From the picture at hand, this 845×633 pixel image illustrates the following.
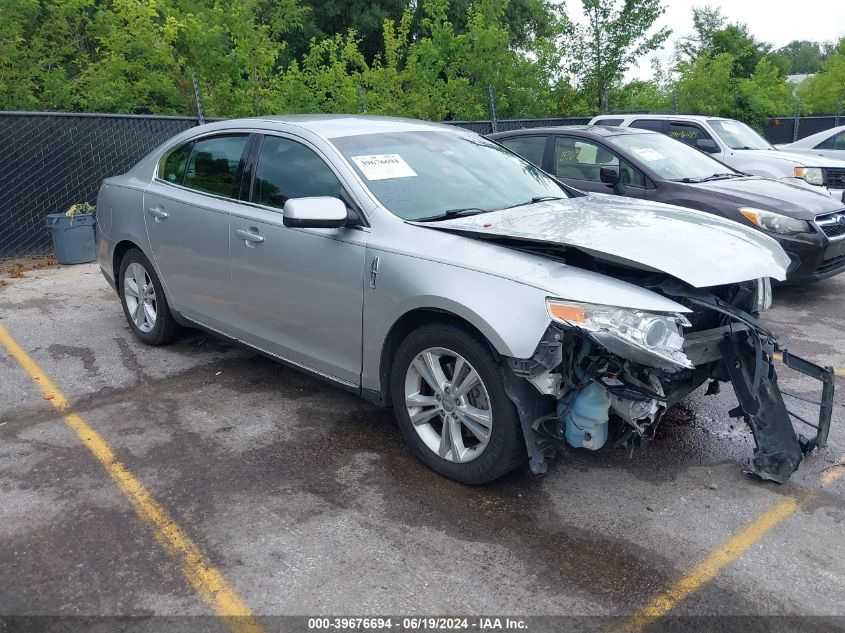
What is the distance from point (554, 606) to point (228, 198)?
323 centimetres

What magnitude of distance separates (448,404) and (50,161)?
7979 mm

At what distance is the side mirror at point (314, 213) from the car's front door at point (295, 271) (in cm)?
18

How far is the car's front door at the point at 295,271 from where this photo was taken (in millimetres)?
3971

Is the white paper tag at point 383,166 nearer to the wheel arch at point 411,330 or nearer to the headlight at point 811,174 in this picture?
the wheel arch at point 411,330

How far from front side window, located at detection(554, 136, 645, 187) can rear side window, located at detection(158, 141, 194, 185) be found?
4.07 metres

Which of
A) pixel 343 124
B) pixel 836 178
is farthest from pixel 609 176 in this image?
pixel 836 178

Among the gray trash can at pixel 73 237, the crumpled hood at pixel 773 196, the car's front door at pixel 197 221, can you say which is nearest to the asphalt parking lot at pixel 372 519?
the car's front door at pixel 197 221

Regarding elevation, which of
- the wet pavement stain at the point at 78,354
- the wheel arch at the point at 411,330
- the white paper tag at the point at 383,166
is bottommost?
the wet pavement stain at the point at 78,354

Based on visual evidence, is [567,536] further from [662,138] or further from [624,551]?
[662,138]

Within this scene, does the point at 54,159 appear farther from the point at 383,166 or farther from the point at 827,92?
the point at 827,92

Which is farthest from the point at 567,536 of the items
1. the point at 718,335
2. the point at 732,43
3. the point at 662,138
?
the point at 732,43

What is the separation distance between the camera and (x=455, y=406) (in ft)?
11.7

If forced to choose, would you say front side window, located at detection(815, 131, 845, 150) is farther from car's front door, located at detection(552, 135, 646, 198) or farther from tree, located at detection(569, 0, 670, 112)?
car's front door, located at detection(552, 135, 646, 198)

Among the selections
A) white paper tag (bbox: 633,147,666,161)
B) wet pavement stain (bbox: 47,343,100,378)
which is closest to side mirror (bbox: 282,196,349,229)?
wet pavement stain (bbox: 47,343,100,378)
